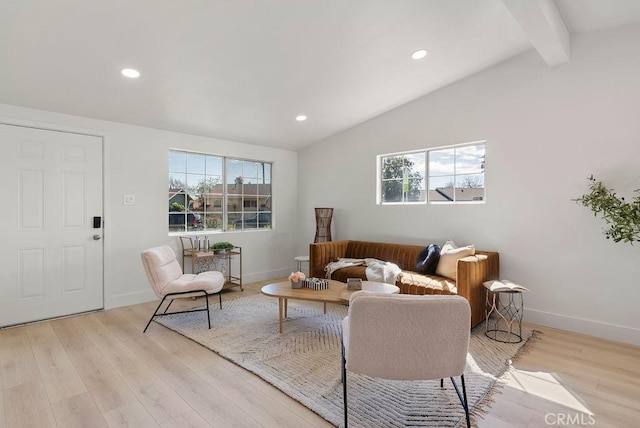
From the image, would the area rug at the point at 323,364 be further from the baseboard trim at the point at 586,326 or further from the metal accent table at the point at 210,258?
the metal accent table at the point at 210,258

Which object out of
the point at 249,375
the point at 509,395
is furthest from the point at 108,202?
the point at 509,395

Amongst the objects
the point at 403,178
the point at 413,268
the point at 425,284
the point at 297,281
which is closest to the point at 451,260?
the point at 425,284

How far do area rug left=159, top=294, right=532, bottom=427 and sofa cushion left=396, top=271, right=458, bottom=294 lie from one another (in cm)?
50

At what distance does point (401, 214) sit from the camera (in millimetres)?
4605

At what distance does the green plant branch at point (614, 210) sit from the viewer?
2717 millimetres

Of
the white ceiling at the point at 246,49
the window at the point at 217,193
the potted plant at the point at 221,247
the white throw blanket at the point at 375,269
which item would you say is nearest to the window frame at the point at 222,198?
the window at the point at 217,193

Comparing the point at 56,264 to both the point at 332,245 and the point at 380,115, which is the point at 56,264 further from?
the point at 380,115

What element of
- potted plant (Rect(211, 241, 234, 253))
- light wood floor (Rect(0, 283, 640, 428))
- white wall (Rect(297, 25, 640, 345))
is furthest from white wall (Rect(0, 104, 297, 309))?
white wall (Rect(297, 25, 640, 345))

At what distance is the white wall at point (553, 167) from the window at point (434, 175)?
0.14m

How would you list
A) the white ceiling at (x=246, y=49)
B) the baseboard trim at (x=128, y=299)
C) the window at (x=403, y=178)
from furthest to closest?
1. the window at (x=403, y=178)
2. the baseboard trim at (x=128, y=299)
3. the white ceiling at (x=246, y=49)

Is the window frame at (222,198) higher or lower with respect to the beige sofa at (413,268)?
higher

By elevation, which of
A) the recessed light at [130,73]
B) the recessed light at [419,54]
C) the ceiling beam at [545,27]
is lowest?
the recessed light at [130,73]

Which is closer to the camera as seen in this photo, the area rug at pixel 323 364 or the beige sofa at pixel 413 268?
the area rug at pixel 323 364

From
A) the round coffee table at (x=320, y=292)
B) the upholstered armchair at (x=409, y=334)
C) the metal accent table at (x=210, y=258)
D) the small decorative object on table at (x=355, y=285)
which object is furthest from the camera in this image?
the metal accent table at (x=210, y=258)
